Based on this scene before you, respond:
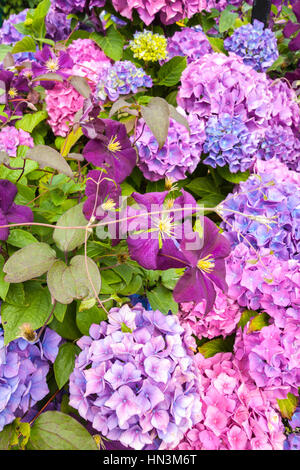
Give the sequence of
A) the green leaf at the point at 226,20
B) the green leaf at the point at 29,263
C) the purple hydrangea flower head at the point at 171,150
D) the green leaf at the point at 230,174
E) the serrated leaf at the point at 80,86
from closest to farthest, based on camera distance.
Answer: the green leaf at the point at 29,263 < the serrated leaf at the point at 80,86 < the purple hydrangea flower head at the point at 171,150 < the green leaf at the point at 230,174 < the green leaf at the point at 226,20

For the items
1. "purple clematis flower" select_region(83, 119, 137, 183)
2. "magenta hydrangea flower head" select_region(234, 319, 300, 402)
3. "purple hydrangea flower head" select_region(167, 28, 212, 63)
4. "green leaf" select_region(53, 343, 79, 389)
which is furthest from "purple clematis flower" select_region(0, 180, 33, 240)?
"purple hydrangea flower head" select_region(167, 28, 212, 63)

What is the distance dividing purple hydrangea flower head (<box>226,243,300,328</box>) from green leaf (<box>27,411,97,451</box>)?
1.31 ft

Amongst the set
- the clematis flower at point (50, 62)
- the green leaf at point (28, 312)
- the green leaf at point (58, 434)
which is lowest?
the green leaf at point (58, 434)

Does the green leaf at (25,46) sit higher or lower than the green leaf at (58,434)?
higher

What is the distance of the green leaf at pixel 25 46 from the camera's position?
103cm

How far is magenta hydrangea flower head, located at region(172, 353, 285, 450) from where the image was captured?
71cm

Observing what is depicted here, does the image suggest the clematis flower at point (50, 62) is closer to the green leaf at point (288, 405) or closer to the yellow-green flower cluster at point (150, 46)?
the yellow-green flower cluster at point (150, 46)

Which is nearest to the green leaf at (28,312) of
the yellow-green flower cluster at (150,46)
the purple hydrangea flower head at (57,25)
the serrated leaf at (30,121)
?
the serrated leaf at (30,121)

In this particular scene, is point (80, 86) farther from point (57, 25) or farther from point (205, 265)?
point (57, 25)

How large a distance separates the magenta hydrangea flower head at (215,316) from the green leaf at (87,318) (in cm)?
22

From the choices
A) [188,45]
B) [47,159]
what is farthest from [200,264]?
[188,45]

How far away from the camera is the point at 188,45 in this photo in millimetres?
1083

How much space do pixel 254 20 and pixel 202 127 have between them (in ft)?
1.45

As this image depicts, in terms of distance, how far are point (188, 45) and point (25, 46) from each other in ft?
1.49
